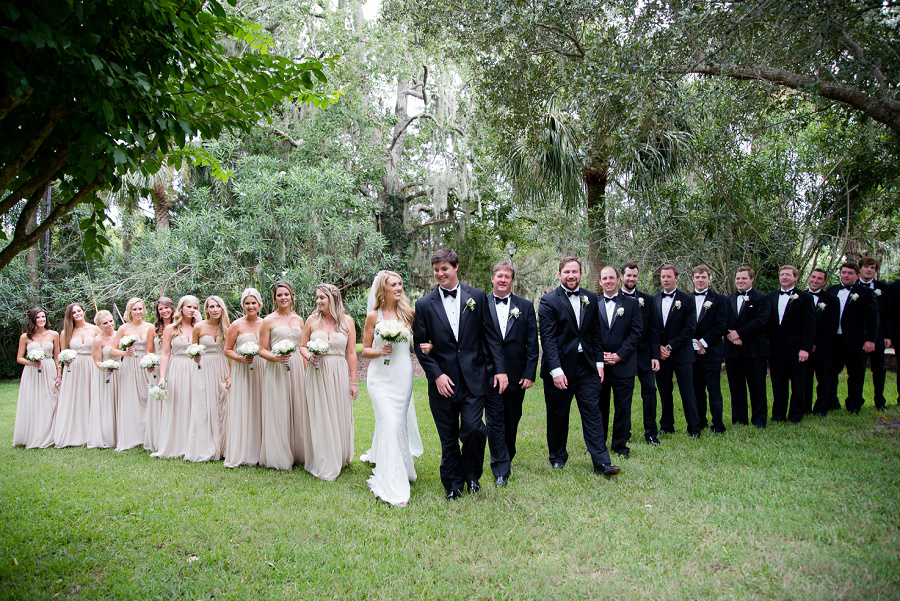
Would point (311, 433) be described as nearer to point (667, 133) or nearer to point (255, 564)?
point (255, 564)

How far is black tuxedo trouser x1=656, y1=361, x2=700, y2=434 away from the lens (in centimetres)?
786

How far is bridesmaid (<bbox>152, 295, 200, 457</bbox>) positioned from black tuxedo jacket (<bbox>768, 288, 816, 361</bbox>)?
8.08 metres

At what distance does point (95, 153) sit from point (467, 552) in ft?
11.6

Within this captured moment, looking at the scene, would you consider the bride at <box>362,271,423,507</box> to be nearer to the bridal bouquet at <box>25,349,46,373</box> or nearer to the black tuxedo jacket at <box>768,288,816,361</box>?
the black tuxedo jacket at <box>768,288,816,361</box>

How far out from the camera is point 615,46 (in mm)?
8805

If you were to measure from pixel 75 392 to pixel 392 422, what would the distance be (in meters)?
6.32

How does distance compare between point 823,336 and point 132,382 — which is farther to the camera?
point 132,382

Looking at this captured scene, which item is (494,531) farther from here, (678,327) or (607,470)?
(678,327)

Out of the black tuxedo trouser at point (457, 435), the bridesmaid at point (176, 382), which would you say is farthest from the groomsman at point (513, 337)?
the bridesmaid at point (176, 382)

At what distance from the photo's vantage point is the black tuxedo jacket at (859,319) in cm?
861

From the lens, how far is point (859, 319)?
343 inches

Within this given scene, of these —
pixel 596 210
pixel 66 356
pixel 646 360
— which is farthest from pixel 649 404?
pixel 66 356

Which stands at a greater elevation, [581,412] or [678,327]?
[678,327]

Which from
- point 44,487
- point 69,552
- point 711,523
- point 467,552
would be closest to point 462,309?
point 467,552
